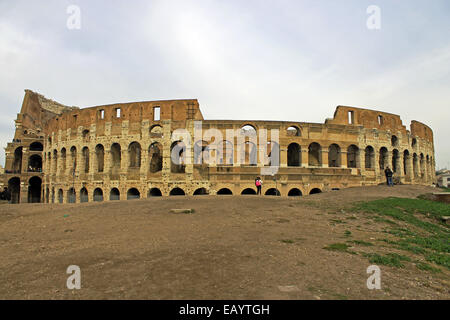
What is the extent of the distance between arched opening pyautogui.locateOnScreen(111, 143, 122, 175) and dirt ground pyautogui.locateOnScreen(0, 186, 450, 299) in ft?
46.2

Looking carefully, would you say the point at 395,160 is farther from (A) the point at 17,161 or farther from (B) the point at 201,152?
(A) the point at 17,161

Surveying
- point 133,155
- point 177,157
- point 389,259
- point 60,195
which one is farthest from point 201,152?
point 389,259

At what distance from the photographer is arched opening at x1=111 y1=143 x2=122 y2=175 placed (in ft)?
79.9

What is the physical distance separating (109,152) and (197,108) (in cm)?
979

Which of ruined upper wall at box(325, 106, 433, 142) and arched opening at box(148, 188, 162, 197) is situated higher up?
ruined upper wall at box(325, 106, 433, 142)

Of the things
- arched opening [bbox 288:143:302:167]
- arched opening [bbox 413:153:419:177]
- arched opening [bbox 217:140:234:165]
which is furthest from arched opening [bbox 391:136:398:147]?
arched opening [bbox 217:140:234:165]

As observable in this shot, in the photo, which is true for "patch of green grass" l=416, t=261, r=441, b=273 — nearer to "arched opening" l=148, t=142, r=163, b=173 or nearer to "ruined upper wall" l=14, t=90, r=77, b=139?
"arched opening" l=148, t=142, r=163, b=173

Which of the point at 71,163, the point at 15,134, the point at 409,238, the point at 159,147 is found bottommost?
the point at 409,238

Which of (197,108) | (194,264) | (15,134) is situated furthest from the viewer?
(15,134)

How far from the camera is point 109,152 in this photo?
2414 centimetres

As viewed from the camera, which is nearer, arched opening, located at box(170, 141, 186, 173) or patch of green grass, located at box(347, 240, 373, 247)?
patch of green grass, located at box(347, 240, 373, 247)
